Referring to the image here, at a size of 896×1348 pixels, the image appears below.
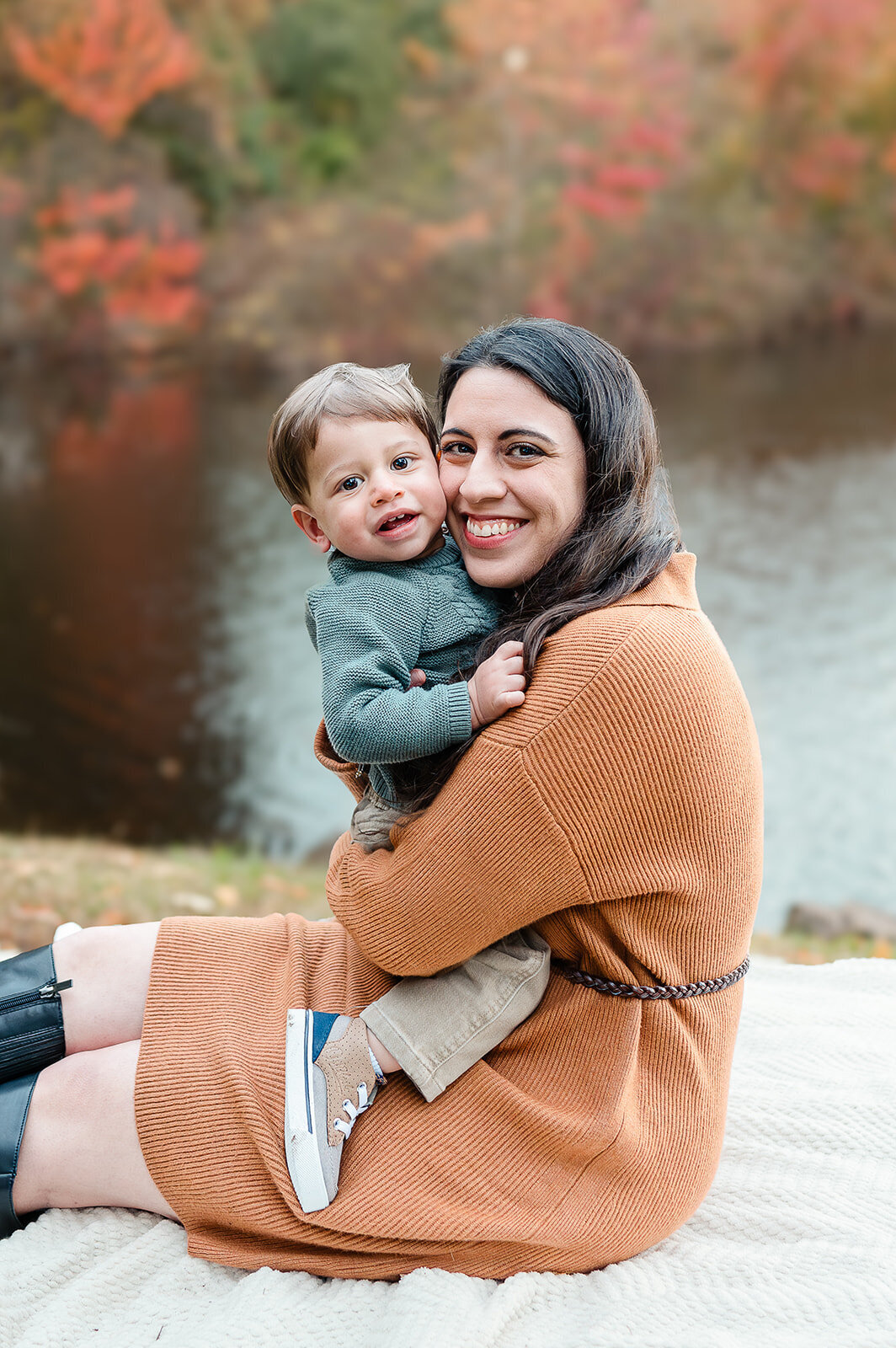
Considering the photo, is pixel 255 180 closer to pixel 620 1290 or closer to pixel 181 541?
pixel 181 541

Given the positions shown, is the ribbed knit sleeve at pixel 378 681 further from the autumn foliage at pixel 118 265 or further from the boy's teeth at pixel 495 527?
the autumn foliage at pixel 118 265

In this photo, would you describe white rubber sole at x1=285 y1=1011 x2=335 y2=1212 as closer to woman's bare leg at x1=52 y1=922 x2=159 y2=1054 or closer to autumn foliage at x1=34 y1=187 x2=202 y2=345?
woman's bare leg at x1=52 y1=922 x2=159 y2=1054

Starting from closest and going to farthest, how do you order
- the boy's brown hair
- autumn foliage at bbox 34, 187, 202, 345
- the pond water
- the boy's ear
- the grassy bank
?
1. the boy's brown hair
2. the boy's ear
3. the grassy bank
4. the pond water
5. autumn foliage at bbox 34, 187, 202, 345

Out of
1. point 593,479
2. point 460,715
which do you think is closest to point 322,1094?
point 460,715

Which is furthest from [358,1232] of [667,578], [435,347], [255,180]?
[255,180]

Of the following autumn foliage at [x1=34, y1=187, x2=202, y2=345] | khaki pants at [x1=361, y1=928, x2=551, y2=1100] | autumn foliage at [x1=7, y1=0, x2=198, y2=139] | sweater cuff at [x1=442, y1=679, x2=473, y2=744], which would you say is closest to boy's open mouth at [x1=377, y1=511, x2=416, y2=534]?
sweater cuff at [x1=442, y1=679, x2=473, y2=744]

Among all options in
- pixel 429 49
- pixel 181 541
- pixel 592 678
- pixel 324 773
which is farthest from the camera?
pixel 429 49

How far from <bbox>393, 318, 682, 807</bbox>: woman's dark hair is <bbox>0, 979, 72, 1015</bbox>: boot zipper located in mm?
678

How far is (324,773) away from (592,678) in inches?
206

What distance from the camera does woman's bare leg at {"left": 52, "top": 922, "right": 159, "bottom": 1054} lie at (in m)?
1.90

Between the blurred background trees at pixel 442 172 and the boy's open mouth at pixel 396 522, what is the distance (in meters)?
16.6

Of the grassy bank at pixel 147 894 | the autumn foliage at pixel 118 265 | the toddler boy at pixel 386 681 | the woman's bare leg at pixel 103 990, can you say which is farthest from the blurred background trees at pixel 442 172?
the woman's bare leg at pixel 103 990

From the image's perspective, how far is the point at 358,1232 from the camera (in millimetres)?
1636

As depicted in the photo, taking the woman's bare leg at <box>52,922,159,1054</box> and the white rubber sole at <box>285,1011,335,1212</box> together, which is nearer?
the white rubber sole at <box>285,1011,335,1212</box>
